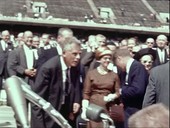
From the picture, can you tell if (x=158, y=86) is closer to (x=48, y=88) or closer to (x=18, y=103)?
(x=48, y=88)

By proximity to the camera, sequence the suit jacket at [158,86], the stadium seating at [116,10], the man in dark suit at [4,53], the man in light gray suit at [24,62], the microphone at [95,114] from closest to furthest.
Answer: the microphone at [95,114]
the suit jacket at [158,86]
the man in light gray suit at [24,62]
the man in dark suit at [4,53]
the stadium seating at [116,10]

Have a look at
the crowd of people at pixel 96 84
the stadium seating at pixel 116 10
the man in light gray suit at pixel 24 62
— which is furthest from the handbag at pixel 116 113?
the stadium seating at pixel 116 10

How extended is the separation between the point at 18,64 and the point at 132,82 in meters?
2.85

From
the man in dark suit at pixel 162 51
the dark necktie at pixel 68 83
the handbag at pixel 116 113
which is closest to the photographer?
the dark necktie at pixel 68 83

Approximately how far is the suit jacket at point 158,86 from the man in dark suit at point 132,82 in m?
1.27

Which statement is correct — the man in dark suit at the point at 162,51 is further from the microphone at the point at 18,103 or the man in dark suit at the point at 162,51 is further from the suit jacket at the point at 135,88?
the microphone at the point at 18,103

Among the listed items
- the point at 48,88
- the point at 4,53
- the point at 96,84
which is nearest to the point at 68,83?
the point at 48,88

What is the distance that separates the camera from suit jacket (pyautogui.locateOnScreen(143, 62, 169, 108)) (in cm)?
508

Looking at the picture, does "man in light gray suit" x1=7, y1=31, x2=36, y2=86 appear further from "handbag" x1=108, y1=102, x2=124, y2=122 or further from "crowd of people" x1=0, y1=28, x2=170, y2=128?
"handbag" x1=108, y1=102, x2=124, y2=122

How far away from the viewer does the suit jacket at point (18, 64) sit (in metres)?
9.31

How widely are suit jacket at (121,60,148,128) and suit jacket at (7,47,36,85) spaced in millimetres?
2377

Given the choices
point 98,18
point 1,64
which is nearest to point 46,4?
point 98,18

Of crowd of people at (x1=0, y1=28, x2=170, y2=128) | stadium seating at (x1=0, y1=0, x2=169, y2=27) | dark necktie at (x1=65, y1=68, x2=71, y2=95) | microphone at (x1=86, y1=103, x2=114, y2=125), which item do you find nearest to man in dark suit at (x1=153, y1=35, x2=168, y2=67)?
crowd of people at (x1=0, y1=28, x2=170, y2=128)

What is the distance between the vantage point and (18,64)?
376 inches
